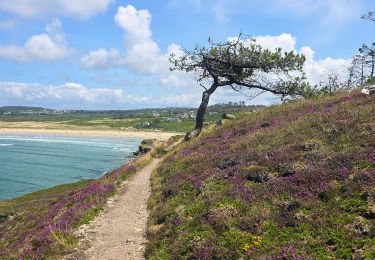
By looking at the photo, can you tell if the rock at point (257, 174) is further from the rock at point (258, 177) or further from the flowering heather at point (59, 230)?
the flowering heather at point (59, 230)

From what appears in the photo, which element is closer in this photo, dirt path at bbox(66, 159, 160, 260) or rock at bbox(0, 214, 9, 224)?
dirt path at bbox(66, 159, 160, 260)

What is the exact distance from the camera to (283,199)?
537 inches

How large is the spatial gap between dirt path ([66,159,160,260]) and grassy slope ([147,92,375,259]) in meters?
0.72

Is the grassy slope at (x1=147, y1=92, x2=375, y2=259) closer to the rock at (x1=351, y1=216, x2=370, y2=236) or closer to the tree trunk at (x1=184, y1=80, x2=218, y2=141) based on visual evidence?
the rock at (x1=351, y1=216, x2=370, y2=236)

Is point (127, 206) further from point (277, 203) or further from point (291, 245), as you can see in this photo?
point (291, 245)

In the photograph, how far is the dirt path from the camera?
15.0 meters

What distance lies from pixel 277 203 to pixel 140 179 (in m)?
17.5

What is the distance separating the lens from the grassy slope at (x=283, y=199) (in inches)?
440

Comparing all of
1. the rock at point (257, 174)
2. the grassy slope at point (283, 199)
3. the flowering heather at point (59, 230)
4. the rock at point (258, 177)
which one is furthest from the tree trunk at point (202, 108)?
the rock at point (258, 177)

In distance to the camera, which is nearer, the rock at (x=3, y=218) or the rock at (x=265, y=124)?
the rock at (x=265, y=124)

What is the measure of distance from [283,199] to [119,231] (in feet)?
24.4

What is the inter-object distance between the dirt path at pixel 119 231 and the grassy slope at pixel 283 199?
28.3 inches

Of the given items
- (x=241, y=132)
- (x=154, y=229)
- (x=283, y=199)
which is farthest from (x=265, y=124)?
(x=283, y=199)

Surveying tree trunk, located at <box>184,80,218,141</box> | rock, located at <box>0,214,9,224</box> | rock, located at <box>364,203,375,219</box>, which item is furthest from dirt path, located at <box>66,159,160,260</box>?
tree trunk, located at <box>184,80,218,141</box>
